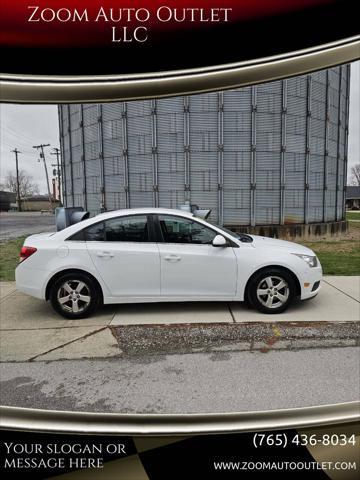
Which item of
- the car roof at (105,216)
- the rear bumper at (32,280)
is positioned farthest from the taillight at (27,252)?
the car roof at (105,216)

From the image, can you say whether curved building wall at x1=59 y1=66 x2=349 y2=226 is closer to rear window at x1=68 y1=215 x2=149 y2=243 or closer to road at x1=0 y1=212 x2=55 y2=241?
road at x1=0 y1=212 x2=55 y2=241

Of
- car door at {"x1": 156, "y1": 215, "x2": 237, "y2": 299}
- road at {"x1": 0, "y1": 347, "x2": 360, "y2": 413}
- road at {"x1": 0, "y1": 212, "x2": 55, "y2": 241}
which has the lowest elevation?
road at {"x1": 0, "y1": 347, "x2": 360, "y2": 413}

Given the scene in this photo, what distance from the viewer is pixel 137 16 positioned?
1.11 meters

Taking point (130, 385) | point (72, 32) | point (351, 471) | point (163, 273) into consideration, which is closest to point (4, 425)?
point (351, 471)

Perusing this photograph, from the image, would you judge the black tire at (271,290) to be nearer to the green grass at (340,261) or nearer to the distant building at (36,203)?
the green grass at (340,261)

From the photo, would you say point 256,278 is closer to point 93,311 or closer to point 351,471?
point 93,311

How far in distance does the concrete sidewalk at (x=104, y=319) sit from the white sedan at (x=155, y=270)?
0.23 metres

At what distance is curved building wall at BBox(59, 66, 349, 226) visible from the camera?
13141mm

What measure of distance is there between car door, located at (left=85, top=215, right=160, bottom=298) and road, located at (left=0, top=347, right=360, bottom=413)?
1200mm

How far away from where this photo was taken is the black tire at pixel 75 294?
4555 millimetres

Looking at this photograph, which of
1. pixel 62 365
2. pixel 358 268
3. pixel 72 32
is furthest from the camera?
pixel 358 268

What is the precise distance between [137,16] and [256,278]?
12.8 feet

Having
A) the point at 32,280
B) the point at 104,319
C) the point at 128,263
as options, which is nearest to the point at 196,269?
the point at 128,263

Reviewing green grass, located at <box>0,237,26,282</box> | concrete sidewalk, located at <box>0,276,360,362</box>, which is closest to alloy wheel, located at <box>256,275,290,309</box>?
concrete sidewalk, located at <box>0,276,360,362</box>
